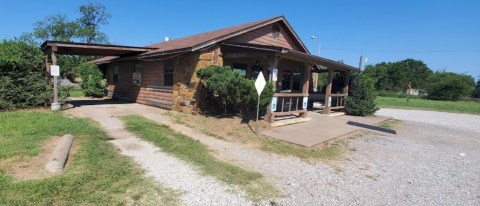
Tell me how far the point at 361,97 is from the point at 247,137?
30.9 feet

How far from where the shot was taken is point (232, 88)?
898cm

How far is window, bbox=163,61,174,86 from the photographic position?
11781 mm

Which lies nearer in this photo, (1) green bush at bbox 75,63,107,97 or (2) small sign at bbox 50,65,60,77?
(2) small sign at bbox 50,65,60,77

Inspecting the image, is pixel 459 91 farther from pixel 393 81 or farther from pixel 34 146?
pixel 34 146

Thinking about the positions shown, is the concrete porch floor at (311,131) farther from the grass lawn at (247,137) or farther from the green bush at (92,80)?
the green bush at (92,80)

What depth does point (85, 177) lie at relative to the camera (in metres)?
4.12

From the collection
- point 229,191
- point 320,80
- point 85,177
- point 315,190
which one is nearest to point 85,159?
point 85,177

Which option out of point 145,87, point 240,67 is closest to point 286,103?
point 240,67

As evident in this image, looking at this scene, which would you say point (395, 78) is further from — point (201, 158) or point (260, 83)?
point (201, 158)

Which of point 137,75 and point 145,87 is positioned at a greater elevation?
point 137,75

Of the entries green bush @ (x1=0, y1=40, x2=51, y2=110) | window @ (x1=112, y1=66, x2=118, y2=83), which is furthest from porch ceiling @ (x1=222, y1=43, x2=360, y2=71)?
window @ (x1=112, y1=66, x2=118, y2=83)

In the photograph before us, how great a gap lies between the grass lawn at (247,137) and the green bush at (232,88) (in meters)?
0.74

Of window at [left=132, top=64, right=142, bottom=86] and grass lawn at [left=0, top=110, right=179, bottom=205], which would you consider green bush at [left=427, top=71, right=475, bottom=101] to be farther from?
grass lawn at [left=0, top=110, right=179, bottom=205]

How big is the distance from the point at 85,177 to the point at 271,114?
623 cm
